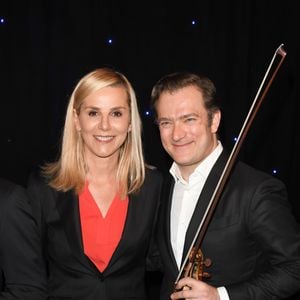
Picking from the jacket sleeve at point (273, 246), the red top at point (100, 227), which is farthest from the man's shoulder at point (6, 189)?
the jacket sleeve at point (273, 246)

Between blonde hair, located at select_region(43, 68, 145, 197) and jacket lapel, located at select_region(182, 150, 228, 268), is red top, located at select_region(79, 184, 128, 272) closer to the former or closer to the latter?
blonde hair, located at select_region(43, 68, 145, 197)

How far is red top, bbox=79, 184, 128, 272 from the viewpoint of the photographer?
192 cm

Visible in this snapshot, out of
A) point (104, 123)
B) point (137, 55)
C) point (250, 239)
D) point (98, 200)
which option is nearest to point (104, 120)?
point (104, 123)

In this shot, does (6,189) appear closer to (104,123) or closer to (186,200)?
(104,123)

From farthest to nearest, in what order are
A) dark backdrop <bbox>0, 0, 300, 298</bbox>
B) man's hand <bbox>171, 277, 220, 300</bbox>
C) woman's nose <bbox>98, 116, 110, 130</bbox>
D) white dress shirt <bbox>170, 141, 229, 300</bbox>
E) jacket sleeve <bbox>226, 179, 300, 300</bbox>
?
dark backdrop <bbox>0, 0, 300, 298</bbox>, woman's nose <bbox>98, 116, 110, 130</bbox>, white dress shirt <bbox>170, 141, 229, 300</bbox>, jacket sleeve <bbox>226, 179, 300, 300</bbox>, man's hand <bbox>171, 277, 220, 300</bbox>

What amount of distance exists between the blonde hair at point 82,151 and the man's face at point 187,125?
0.26 m

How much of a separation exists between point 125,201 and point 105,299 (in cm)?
43

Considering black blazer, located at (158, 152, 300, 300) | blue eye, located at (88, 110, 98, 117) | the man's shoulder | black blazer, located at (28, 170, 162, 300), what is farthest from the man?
the man's shoulder

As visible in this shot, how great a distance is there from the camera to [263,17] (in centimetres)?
346

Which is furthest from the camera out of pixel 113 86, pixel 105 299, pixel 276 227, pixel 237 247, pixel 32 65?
pixel 32 65

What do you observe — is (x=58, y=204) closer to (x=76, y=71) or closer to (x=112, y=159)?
(x=112, y=159)

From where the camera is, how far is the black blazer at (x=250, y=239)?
1578 millimetres

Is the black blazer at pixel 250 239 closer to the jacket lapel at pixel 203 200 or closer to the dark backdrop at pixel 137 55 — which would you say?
the jacket lapel at pixel 203 200

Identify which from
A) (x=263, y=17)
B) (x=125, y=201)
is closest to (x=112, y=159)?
(x=125, y=201)
